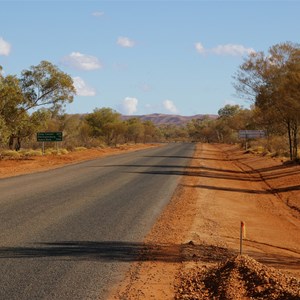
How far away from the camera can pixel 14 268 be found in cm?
676

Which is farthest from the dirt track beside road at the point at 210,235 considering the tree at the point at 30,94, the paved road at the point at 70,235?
the tree at the point at 30,94

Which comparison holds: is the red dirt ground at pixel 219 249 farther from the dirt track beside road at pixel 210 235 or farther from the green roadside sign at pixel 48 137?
the green roadside sign at pixel 48 137

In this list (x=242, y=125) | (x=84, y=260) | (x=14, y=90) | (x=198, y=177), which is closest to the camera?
(x=84, y=260)

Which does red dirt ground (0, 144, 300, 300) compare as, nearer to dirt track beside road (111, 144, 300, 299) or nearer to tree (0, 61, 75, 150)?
dirt track beside road (111, 144, 300, 299)

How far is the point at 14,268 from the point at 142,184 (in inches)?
497

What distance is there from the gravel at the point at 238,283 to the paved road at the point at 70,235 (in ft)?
→ 3.46

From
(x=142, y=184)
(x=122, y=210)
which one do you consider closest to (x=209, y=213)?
(x=122, y=210)

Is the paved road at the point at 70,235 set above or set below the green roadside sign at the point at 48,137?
below

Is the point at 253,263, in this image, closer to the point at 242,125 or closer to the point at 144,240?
the point at 144,240

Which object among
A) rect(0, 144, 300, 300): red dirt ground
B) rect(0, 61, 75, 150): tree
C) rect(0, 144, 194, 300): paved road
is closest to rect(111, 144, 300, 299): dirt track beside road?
rect(0, 144, 300, 300): red dirt ground

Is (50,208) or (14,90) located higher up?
(14,90)

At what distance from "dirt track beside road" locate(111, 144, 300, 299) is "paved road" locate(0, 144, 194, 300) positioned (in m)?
0.36

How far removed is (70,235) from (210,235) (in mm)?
2946

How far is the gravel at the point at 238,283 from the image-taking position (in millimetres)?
5367
